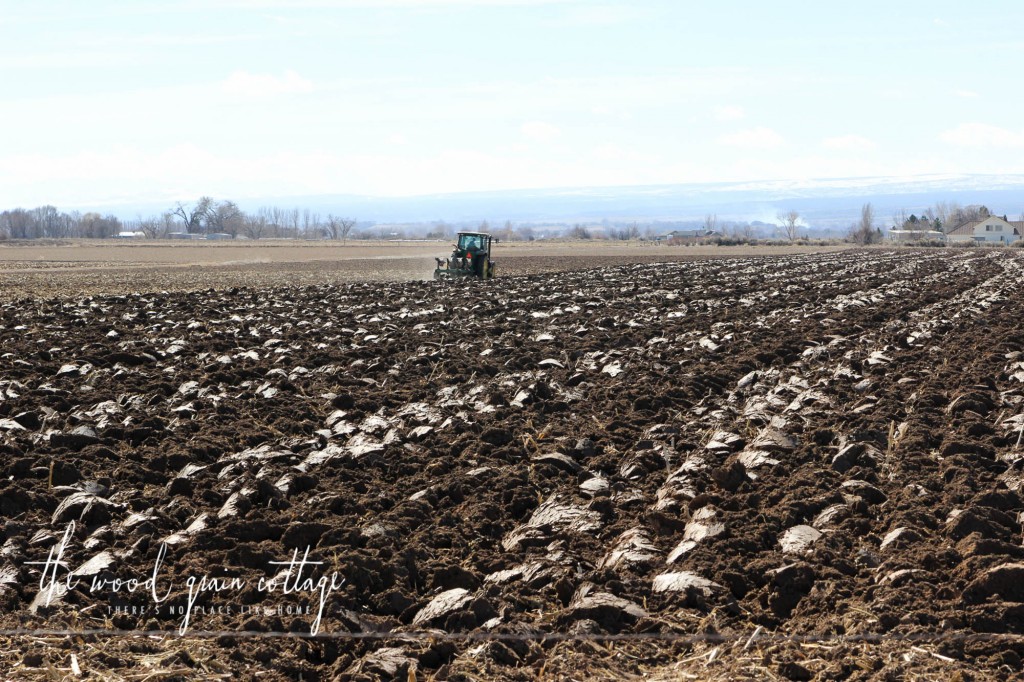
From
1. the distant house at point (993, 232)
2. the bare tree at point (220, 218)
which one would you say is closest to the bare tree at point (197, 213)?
the bare tree at point (220, 218)

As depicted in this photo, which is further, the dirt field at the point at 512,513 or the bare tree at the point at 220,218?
the bare tree at the point at 220,218

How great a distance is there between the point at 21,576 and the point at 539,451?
383 centimetres

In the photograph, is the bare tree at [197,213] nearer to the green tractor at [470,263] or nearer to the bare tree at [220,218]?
the bare tree at [220,218]

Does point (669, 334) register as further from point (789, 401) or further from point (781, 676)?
point (781, 676)

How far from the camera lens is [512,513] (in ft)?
21.8

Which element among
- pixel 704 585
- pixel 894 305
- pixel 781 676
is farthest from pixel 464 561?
pixel 894 305

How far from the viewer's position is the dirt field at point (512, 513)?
4.67 m

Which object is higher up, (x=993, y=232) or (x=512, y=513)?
(x=993, y=232)

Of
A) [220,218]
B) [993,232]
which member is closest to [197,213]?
[220,218]

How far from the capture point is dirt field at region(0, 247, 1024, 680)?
4672 mm

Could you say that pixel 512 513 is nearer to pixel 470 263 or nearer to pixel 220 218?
pixel 470 263

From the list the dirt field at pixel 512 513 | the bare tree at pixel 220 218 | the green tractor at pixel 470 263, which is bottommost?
the dirt field at pixel 512 513

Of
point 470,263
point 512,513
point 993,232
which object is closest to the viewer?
point 512,513

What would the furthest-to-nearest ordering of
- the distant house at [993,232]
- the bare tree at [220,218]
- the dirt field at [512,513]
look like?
1. the bare tree at [220,218]
2. the distant house at [993,232]
3. the dirt field at [512,513]
